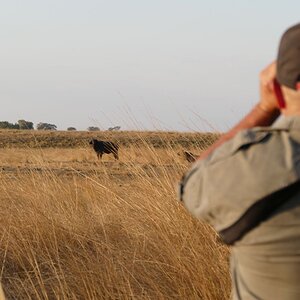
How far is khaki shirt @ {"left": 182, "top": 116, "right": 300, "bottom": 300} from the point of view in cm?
146

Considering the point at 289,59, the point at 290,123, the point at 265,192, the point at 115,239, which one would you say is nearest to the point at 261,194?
the point at 265,192

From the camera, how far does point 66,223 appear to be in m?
5.45

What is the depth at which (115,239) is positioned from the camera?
516 cm

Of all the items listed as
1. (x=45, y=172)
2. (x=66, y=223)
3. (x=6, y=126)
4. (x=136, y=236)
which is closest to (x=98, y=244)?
(x=136, y=236)

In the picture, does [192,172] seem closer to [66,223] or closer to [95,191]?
[66,223]

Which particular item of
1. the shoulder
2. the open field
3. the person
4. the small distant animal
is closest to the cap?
the person

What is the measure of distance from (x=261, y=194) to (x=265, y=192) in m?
0.01

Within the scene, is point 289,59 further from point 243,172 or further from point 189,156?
point 189,156

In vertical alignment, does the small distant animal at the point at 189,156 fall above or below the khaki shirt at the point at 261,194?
below

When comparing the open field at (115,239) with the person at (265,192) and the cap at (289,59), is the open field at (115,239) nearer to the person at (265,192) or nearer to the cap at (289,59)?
the person at (265,192)

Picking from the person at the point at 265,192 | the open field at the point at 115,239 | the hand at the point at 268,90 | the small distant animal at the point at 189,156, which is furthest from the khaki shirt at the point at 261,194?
the small distant animal at the point at 189,156

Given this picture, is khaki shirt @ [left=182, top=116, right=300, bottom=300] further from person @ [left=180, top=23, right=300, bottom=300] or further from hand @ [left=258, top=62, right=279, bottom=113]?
hand @ [left=258, top=62, right=279, bottom=113]

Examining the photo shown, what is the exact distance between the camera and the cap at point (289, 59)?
1469mm

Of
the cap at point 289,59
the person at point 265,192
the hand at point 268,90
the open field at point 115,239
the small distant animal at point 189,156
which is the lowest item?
the open field at point 115,239
